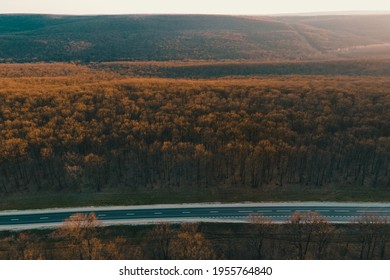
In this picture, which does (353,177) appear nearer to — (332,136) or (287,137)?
(332,136)

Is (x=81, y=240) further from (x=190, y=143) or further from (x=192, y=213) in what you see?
(x=190, y=143)

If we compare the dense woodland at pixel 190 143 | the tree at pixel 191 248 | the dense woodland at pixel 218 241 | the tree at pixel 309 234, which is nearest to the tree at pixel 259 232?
the dense woodland at pixel 218 241

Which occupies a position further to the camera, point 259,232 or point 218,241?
point 218,241

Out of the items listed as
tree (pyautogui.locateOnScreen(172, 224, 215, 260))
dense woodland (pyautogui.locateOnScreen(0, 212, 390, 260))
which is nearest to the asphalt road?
dense woodland (pyautogui.locateOnScreen(0, 212, 390, 260))

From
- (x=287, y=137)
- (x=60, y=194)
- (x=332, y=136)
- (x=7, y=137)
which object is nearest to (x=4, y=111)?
(x=7, y=137)

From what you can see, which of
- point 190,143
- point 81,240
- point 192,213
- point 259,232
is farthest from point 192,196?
point 81,240

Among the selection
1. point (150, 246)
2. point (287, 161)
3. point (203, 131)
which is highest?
point (203, 131)

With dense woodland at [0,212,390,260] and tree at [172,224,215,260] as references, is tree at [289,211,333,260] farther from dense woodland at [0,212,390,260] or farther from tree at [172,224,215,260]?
tree at [172,224,215,260]
